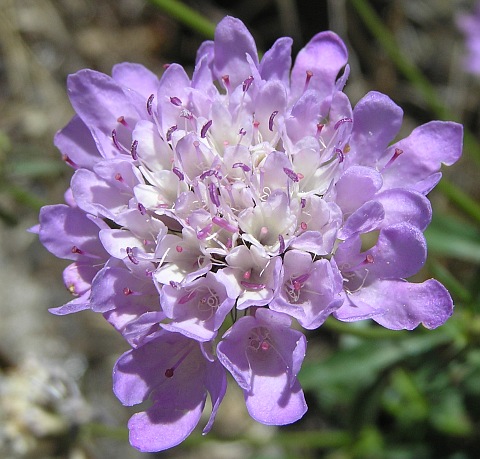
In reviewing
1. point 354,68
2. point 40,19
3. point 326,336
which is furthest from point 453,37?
point 40,19

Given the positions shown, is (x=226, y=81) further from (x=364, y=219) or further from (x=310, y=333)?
(x=310, y=333)

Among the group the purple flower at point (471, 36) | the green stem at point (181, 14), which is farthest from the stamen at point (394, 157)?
the purple flower at point (471, 36)

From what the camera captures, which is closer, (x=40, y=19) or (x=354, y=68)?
(x=354, y=68)

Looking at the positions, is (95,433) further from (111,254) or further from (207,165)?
(207,165)

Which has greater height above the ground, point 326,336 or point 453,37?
point 453,37

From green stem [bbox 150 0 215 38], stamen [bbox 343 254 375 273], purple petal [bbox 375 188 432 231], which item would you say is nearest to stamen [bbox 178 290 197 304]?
stamen [bbox 343 254 375 273]

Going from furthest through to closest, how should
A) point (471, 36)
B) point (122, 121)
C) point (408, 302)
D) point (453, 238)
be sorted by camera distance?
point (471, 36)
point (453, 238)
point (122, 121)
point (408, 302)

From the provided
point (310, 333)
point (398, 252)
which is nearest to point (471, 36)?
point (310, 333)
